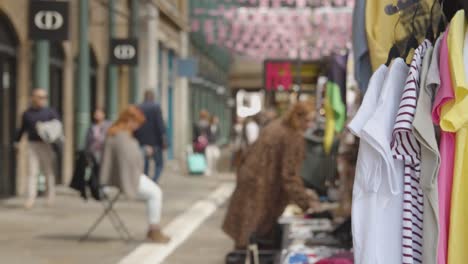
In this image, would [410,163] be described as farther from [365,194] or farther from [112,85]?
[112,85]

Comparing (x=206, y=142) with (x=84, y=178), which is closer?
(x=84, y=178)

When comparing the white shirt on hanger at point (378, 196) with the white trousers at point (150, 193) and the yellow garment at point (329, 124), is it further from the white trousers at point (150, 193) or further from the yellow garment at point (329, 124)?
the yellow garment at point (329, 124)

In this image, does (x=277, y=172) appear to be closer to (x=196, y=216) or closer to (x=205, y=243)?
(x=205, y=243)

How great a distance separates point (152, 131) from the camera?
61.7ft

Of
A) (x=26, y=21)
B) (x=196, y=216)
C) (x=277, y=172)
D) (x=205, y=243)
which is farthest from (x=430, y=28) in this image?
(x=26, y=21)

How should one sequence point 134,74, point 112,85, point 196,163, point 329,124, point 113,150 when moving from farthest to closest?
1. point 134,74
2. point 196,163
3. point 112,85
4. point 329,124
5. point 113,150

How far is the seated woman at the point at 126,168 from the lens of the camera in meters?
11.5

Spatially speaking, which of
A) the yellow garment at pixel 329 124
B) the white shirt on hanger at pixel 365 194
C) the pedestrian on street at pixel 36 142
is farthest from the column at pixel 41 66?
the white shirt on hanger at pixel 365 194

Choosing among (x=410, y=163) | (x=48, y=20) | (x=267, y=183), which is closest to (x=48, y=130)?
(x=48, y=20)

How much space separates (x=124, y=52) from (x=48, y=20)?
603 centimetres

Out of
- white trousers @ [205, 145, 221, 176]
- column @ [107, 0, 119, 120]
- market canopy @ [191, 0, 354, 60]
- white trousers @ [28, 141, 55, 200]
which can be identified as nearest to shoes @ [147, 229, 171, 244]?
white trousers @ [28, 141, 55, 200]

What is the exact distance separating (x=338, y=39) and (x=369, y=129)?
44028mm

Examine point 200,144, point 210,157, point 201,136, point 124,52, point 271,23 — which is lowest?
point 210,157

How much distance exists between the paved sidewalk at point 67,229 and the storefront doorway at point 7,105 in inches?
17.2
